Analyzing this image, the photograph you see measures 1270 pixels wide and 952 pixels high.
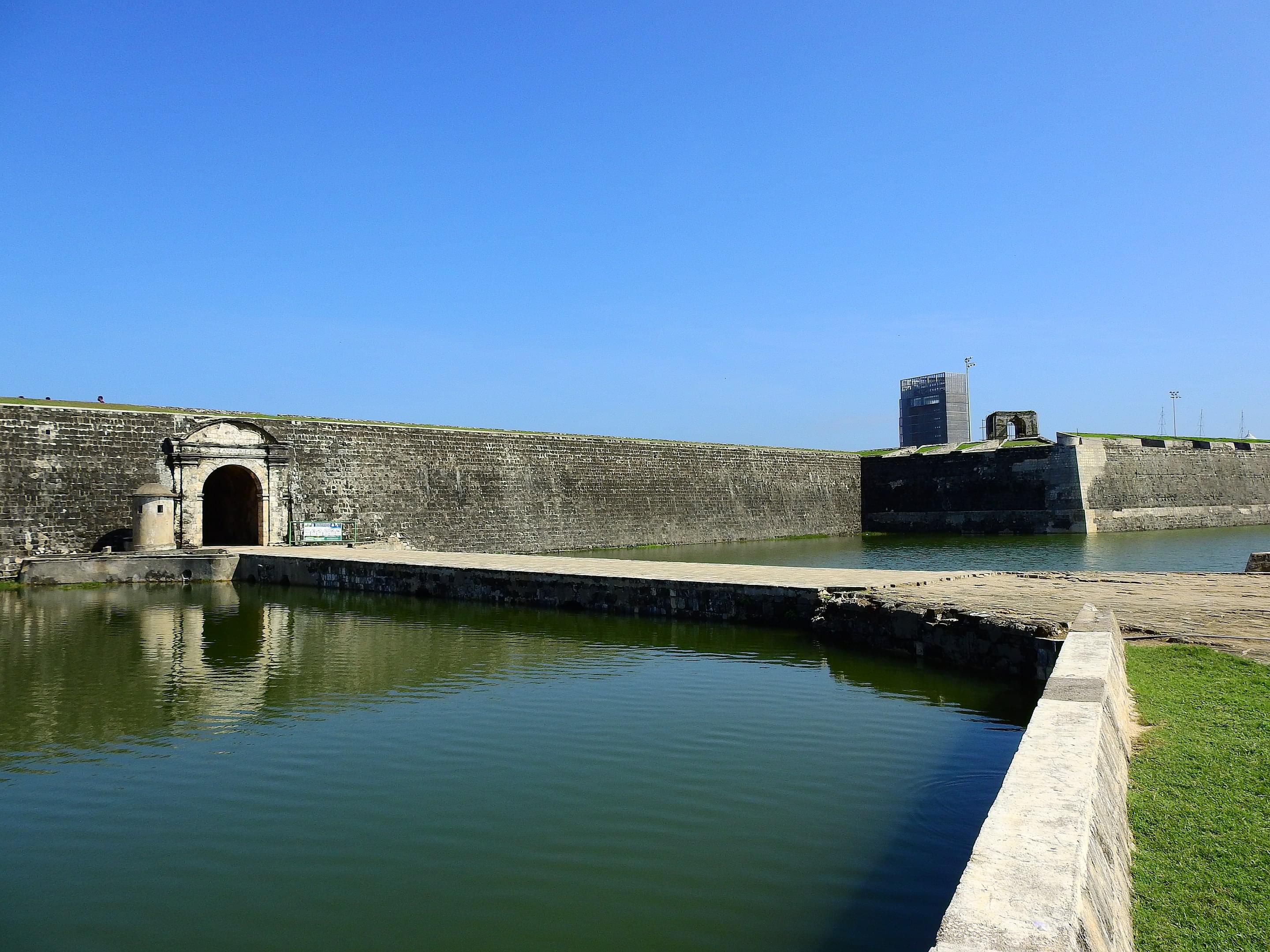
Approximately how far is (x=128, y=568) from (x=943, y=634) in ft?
42.7

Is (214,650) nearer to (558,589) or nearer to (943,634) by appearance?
(558,589)

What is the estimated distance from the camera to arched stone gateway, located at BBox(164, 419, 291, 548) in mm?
16703

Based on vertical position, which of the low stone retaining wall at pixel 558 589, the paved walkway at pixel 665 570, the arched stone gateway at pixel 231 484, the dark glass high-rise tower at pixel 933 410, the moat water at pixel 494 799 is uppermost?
the dark glass high-rise tower at pixel 933 410

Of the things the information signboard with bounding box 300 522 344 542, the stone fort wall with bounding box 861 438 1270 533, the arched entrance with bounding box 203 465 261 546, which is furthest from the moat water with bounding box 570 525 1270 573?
the arched entrance with bounding box 203 465 261 546

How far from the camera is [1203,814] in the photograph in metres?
2.91

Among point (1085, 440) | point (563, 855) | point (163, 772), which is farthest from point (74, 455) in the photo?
point (1085, 440)

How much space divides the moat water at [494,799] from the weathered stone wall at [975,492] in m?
22.1

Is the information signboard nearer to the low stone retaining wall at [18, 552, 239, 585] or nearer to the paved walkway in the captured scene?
the paved walkway

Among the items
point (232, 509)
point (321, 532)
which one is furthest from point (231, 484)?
point (321, 532)

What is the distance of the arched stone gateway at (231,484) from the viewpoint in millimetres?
16703

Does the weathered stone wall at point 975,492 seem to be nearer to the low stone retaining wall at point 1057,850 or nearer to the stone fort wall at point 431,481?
the stone fort wall at point 431,481

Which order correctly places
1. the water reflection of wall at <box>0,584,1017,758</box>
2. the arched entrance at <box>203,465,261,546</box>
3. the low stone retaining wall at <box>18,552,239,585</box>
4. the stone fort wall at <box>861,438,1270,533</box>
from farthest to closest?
the stone fort wall at <box>861,438,1270,533</box> → the arched entrance at <box>203,465,261,546</box> → the low stone retaining wall at <box>18,552,239,585</box> → the water reflection of wall at <box>0,584,1017,758</box>

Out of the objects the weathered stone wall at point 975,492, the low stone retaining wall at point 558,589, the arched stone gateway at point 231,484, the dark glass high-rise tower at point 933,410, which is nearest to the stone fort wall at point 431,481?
the arched stone gateway at point 231,484

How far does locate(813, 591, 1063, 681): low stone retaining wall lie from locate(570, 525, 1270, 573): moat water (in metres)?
6.08
